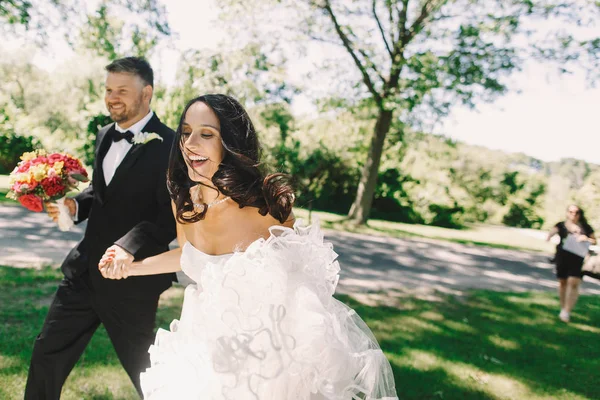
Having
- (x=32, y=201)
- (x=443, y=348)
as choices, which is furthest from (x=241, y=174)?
(x=443, y=348)

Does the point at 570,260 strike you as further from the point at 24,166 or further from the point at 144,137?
the point at 24,166

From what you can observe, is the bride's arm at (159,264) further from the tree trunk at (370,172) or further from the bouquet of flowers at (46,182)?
the tree trunk at (370,172)

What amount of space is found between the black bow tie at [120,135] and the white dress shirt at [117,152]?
0.8 inches

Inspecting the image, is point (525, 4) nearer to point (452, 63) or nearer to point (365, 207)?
point (452, 63)

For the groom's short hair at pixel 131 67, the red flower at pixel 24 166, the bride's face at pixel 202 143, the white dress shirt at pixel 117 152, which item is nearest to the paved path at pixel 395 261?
the red flower at pixel 24 166

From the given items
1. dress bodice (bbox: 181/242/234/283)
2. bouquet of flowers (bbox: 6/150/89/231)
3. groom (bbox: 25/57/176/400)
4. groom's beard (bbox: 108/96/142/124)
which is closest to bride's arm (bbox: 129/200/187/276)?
groom (bbox: 25/57/176/400)

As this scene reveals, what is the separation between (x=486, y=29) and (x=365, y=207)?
697 cm

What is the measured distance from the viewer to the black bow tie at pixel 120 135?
114 inches

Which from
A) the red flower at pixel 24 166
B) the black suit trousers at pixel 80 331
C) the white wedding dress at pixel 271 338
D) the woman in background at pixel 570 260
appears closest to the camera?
the white wedding dress at pixel 271 338

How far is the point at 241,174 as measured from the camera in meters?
2.28

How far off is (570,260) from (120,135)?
22.7 feet

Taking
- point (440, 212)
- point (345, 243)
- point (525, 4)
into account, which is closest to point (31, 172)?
point (345, 243)

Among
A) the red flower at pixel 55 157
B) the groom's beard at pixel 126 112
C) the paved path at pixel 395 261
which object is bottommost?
the paved path at pixel 395 261

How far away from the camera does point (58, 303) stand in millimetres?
2807
